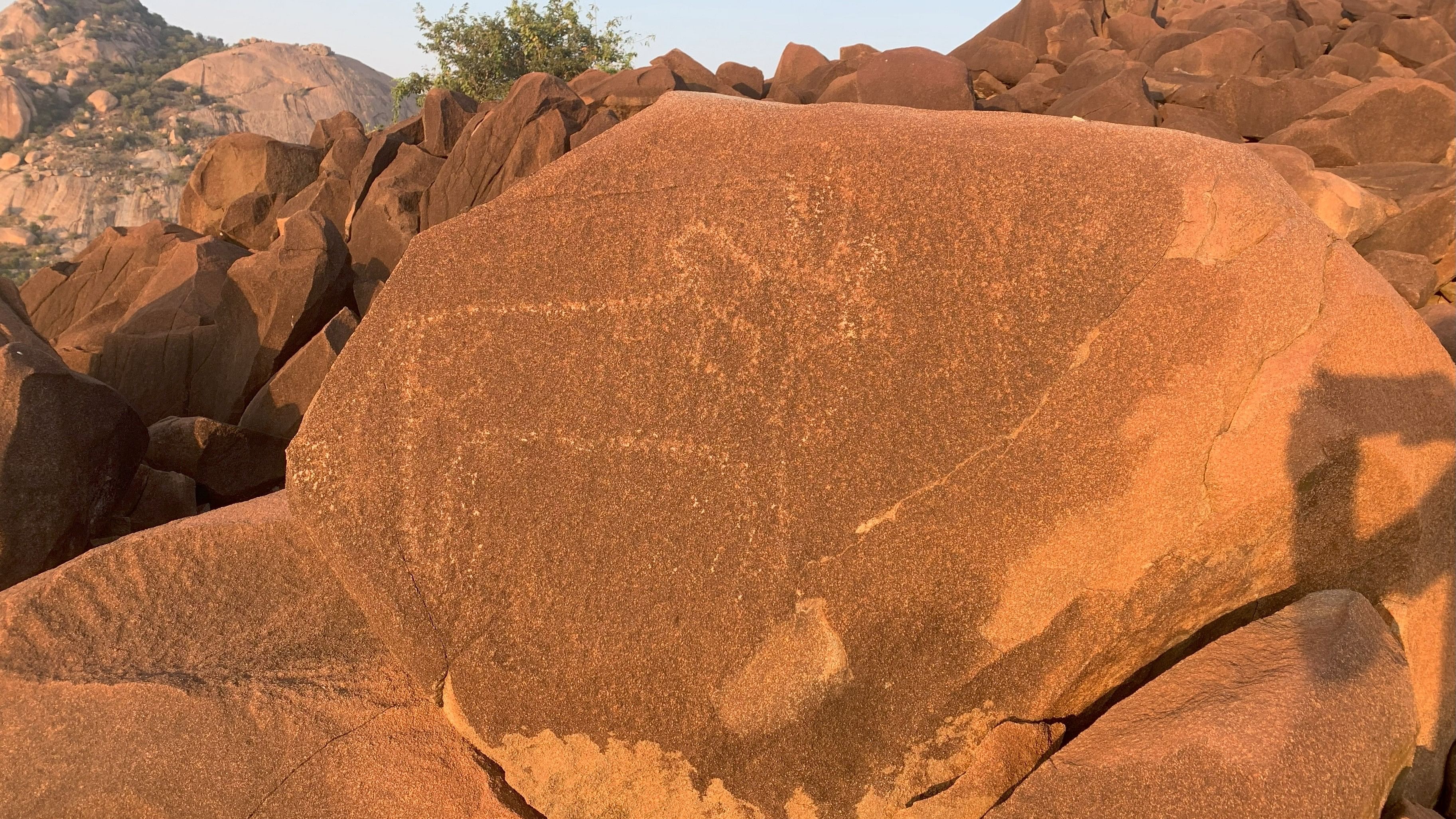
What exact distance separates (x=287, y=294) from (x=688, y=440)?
6131mm

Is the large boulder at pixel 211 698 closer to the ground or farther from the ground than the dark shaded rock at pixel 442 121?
closer to the ground

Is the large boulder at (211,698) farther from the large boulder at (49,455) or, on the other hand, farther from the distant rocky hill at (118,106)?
the distant rocky hill at (118,106)

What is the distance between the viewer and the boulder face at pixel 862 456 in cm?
222

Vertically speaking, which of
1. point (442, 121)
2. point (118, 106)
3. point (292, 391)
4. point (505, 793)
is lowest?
point (505, 793)

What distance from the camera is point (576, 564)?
2.30 meters

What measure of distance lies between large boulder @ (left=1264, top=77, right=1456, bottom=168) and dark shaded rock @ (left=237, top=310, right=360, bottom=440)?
8.53 metres

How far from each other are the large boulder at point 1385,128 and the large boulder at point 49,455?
31.3 feet

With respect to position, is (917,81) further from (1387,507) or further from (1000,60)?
(1387,507)

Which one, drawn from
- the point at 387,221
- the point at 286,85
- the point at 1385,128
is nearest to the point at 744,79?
the point at 387,221

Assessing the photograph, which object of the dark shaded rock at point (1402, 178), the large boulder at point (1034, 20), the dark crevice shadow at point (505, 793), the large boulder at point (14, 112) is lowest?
the dark crevice shadow at point (505, 793)

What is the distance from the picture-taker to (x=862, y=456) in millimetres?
2230

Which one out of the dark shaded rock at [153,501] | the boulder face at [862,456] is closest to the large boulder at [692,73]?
the dark shaded rock at [153,501]

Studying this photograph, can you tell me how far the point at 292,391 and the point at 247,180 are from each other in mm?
7940

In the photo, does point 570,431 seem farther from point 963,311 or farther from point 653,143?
point 963,311
